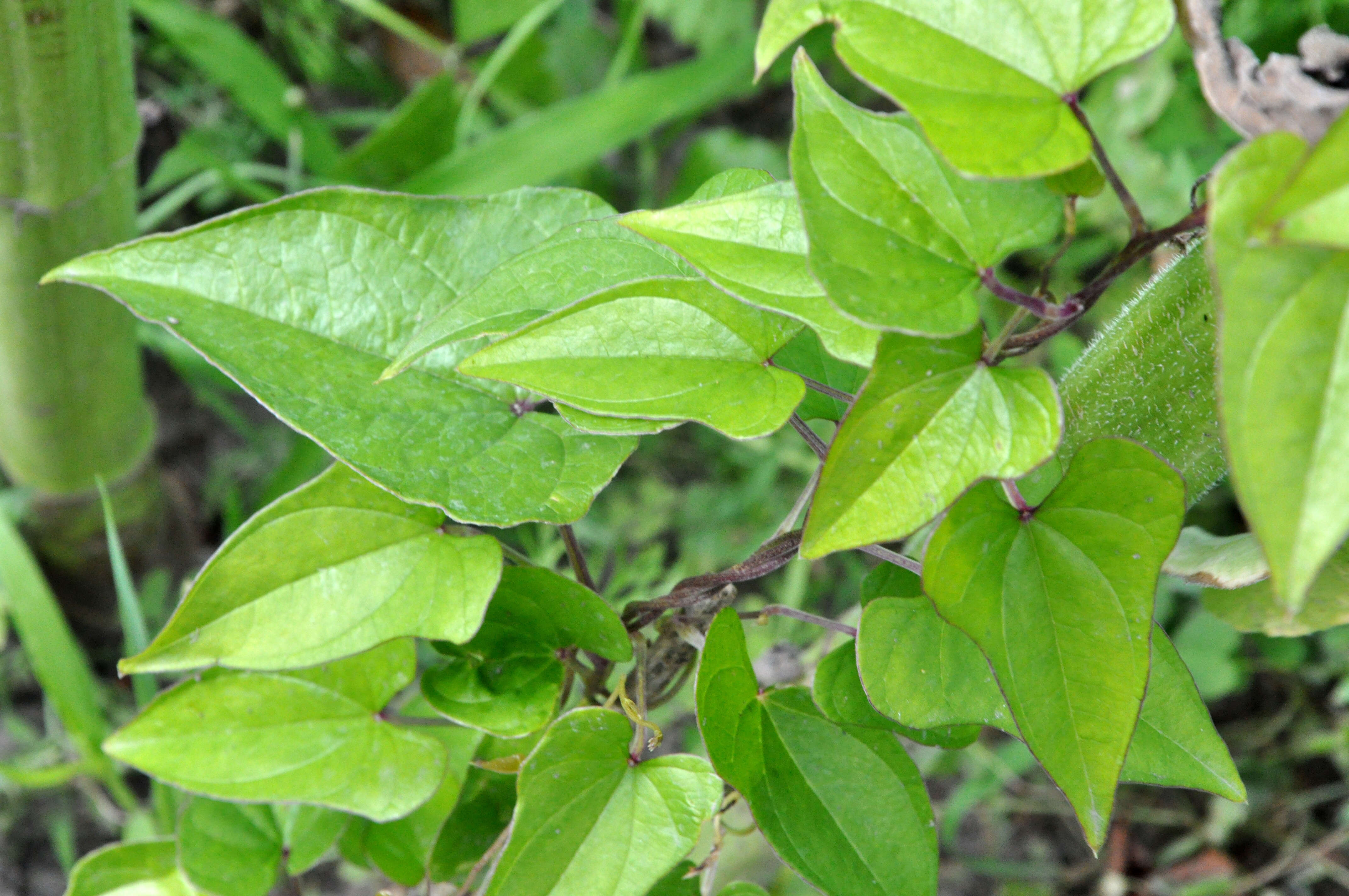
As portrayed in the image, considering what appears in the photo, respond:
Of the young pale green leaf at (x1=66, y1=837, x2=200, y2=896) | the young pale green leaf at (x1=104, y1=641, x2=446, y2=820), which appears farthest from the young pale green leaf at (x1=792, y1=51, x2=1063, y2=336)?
the young pale green leaf at (x1=66, y1=837, x2=200, y2=896)

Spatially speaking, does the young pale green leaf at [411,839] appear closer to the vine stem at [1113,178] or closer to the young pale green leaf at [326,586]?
the young pale green leaf at [326,586]

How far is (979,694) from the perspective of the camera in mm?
436

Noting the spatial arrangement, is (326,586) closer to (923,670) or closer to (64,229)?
(923,670)

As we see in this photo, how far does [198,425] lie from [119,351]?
59 cm

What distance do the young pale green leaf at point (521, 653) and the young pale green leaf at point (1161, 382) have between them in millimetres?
212

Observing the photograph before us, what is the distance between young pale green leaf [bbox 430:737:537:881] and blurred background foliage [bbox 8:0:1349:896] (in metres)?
0.42

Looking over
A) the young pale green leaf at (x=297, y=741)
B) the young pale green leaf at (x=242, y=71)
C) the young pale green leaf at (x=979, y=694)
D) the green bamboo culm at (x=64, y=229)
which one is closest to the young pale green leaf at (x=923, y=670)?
the young pale green leaf at (x=979, y=694)

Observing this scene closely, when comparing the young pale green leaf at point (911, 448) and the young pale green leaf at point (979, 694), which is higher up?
the young pale green leaf at point (911, 448)

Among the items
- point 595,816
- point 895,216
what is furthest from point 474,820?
point 895,216

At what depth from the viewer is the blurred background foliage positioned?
113cm

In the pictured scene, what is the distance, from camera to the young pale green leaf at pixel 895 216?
326mm

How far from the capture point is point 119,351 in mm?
838

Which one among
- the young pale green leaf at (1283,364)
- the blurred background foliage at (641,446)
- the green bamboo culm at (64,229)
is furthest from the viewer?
the blurred background foliage at (641,446)

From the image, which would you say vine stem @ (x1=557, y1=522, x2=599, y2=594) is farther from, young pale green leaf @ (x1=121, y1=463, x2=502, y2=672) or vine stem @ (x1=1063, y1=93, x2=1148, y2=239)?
vine stem @ (x1=1063, y1=93, x2=1148, y2=239)
